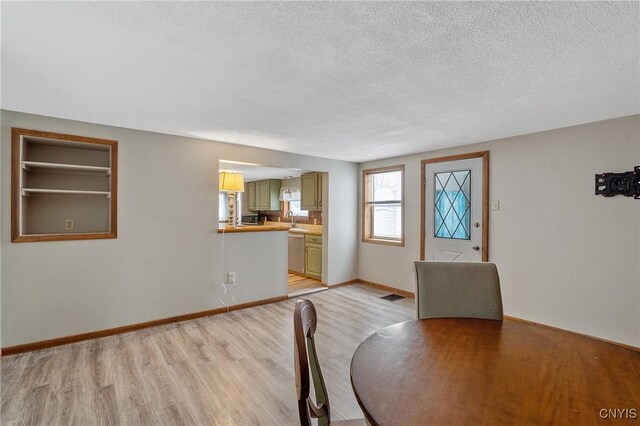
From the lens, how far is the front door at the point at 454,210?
156 inches

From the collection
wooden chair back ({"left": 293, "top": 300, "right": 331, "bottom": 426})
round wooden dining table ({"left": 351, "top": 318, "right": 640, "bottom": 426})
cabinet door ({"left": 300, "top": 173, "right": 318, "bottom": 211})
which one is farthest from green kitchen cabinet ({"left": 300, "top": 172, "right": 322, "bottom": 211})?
wooden chair back ({"left": 293, "top": 300, "right": 331, "bottom": 426})

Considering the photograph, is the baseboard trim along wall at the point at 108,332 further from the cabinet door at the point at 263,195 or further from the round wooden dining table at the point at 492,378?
the cabinet door at the point at 263,195

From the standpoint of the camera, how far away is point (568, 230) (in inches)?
126

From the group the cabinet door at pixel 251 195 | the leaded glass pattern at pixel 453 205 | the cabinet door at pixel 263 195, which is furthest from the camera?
the cabinet door at pixel 251 195

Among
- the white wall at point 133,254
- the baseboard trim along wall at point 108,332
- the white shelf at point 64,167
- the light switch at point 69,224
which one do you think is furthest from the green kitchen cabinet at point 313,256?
the light switch at point 69,224

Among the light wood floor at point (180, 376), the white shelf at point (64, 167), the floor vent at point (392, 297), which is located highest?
the white shelf at point (64, 167)

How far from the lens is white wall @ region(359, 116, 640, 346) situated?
2875 mm

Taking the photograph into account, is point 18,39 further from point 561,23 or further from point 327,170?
point 327,170

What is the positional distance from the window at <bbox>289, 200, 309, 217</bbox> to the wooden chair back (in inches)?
227

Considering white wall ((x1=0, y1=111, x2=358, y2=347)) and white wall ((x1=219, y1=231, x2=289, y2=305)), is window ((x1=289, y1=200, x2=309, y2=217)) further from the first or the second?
white wall ((x1=0, y1=111, x2=358, y2=347))

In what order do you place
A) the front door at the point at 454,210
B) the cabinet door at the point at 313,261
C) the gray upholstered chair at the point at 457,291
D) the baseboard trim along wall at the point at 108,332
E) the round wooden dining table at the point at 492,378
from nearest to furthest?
the round wooden dining table at the point at 492,378 → the gray upholstered chair at the point at 457,291 → the baseboard trim along wall at the point at 108,332 → the front door at the point at 454,210 → the cabinet door at the point at 313,261

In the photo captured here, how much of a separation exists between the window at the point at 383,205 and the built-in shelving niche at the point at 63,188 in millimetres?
3739

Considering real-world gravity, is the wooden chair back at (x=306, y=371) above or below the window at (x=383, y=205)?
below

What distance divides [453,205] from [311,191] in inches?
99.7
